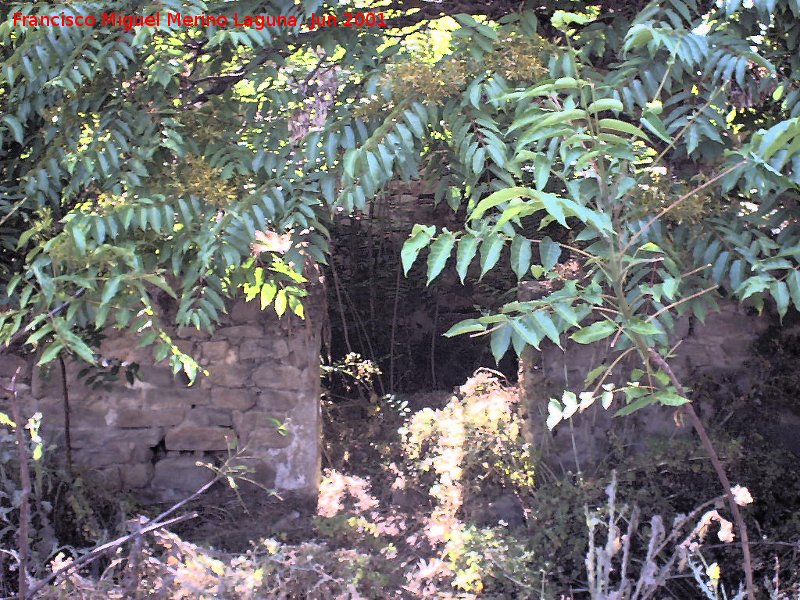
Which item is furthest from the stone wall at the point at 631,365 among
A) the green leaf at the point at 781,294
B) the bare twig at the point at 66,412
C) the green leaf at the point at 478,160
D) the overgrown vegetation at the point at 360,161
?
the bare twig at the point at 66,412

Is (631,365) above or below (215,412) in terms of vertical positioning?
above

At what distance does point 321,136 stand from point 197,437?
2.06 m

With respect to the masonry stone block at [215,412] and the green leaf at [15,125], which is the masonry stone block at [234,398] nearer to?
the masonry stone block at [215,412]

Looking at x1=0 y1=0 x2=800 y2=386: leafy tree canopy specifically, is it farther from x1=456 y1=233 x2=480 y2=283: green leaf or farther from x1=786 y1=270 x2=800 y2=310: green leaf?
x1=456 y1=233 x2=480 y2=283: green leaf

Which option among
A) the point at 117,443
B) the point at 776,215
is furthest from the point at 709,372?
the point at 117,443

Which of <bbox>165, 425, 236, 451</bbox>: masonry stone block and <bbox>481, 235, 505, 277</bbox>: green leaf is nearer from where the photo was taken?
<bbox>481, 235, 505, 277</bbox>: green leaf

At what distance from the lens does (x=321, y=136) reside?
267 centimetres

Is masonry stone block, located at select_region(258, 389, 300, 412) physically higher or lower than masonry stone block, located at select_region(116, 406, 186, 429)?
higher

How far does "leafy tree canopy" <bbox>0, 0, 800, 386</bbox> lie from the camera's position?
2.46m

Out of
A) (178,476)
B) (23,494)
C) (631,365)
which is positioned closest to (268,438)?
(178,476)

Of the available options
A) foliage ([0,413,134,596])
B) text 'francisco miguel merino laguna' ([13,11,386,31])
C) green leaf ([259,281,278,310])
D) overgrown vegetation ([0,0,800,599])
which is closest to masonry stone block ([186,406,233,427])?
foliage ([0,413,134,596])

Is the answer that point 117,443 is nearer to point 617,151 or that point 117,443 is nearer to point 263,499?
point 263,499

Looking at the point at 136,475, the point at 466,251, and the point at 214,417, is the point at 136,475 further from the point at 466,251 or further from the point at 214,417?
the point at 466,251

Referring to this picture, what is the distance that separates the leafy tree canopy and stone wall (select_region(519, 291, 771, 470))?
98 centimetres
